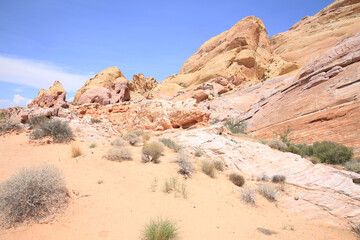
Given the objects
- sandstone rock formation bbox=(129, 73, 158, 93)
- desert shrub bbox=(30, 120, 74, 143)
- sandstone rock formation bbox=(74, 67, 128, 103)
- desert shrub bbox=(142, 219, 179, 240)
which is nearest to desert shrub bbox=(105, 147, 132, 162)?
desert shrub bbox=(30, 120, 74, 143)

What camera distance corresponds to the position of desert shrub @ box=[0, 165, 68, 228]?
2825mm

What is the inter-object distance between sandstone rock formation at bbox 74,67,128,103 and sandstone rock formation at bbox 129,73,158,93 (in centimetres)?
400

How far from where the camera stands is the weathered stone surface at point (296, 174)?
4.69m

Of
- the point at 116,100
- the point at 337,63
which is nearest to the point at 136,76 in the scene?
the point at 116,100

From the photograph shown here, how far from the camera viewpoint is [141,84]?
41062 millimetres

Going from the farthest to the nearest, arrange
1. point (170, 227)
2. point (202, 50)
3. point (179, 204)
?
Result: point (202, 50) → point (179, 204) → point (170, 227)

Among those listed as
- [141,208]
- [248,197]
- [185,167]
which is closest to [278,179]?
[248,197]

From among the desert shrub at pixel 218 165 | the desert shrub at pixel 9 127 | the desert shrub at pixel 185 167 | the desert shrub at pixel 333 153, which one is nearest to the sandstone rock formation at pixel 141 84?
the desert shrub at pixel 9 127

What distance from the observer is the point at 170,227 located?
294 centimetres

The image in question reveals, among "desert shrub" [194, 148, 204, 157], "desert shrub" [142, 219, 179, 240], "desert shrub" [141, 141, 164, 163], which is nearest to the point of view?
"desert shrub" [142, 219, 179, 240]

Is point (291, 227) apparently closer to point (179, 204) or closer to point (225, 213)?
point (225, 213)

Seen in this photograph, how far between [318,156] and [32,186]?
11.2m

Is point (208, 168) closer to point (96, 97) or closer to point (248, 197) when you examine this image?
point (248, 197)

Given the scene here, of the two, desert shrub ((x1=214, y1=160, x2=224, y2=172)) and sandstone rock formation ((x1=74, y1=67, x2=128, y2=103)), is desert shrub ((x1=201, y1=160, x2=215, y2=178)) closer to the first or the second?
desert shrub ((x1=214, y1=160, x2=224, y2=172))
